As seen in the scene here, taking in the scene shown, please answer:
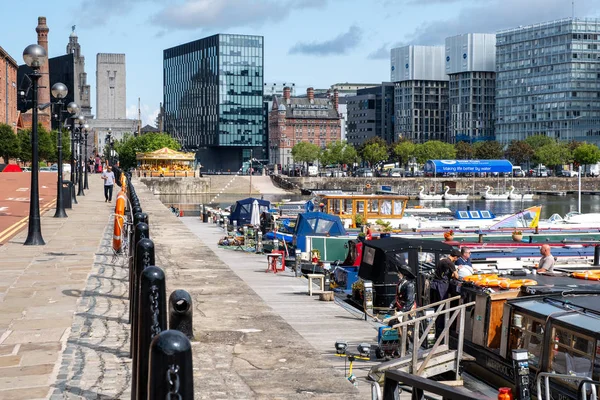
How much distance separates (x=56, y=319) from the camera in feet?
43.1

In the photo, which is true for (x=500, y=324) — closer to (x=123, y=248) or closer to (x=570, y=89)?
(x=123, y=248)

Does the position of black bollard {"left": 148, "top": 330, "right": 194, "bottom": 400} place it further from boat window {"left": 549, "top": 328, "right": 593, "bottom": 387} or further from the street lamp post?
the street lamp post

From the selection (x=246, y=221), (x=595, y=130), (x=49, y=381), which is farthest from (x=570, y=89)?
(x=49, y=381)

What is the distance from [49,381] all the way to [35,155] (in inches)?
612

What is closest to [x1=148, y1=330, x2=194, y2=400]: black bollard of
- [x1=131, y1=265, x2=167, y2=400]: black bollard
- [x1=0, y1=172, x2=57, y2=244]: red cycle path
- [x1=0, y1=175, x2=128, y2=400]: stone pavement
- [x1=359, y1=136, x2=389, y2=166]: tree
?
[x1=131, y1=265, x2=167, y2=400]: black bollard

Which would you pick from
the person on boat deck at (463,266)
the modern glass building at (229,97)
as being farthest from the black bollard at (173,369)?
the modern glass building at (229,97)

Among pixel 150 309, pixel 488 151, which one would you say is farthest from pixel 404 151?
pixel 150 309

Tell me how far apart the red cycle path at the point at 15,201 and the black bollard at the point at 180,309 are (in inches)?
627

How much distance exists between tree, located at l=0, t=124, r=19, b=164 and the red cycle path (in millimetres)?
30920

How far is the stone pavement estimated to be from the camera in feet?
31.8

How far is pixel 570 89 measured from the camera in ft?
647

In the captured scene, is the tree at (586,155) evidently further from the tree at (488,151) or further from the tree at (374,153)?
the tree at (374,153)

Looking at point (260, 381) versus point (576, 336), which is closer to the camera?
point (260, 381)

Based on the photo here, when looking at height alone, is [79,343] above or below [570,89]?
below
